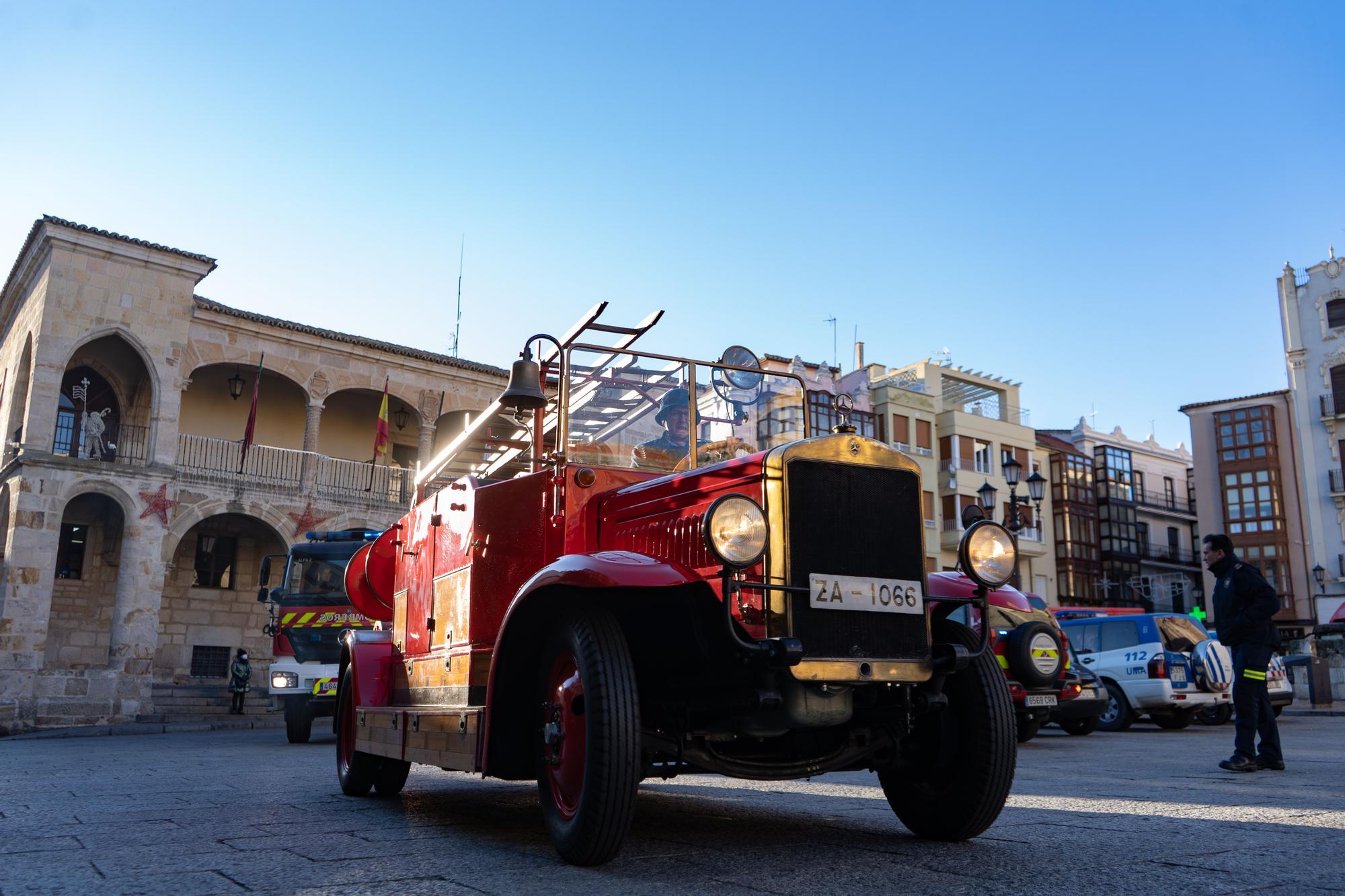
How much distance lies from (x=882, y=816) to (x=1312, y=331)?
46.1 metres

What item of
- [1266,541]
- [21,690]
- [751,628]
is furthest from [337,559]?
[1266,541]

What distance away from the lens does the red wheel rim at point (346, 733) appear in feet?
22.3

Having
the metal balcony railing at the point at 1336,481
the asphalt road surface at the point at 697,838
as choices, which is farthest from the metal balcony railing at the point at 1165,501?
the asphalt road surface at the point at 697,838

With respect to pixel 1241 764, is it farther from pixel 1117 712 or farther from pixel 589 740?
pixel 1117 712

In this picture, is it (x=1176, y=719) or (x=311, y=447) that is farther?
(x=311, y=447)

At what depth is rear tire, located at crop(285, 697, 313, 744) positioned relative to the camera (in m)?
14.6

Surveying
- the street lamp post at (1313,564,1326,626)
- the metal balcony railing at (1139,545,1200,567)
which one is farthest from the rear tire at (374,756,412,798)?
the metal balcony railing at (1139,545,1200,567)

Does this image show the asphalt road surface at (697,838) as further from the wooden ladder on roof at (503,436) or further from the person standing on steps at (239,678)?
the person standing on steps at (239,678)

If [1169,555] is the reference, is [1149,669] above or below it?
below

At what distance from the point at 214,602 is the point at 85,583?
2821 millimetres

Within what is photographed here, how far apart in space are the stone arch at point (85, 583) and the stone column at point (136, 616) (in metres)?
0.95

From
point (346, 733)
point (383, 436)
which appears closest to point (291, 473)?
point (383, 436)

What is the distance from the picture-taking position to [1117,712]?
14469mm

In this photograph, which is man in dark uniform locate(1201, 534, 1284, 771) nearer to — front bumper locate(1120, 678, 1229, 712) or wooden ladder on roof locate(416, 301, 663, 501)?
wooden ladder on roof locate(416, 301, 663, 501)
